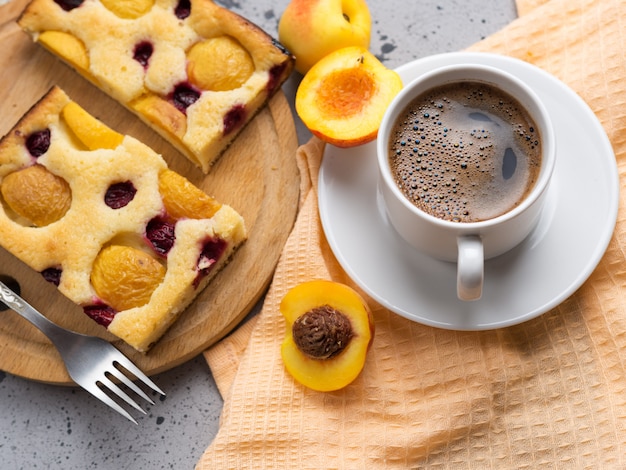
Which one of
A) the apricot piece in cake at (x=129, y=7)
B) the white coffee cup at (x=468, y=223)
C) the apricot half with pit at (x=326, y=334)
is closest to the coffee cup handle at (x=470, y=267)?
the white coffee cup at (x=468, y=223)

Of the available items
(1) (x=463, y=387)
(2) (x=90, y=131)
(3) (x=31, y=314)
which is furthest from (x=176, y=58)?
(1) (x=463, y=387)

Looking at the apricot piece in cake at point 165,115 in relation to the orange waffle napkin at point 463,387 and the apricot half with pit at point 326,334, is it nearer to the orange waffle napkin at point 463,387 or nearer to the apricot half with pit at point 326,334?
the orange waffle napkin at point 463,387

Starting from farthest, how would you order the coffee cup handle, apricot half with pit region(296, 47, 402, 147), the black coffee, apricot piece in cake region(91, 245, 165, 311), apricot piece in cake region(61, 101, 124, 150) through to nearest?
apricot piece in cake region(61, 101, 124, 150)
apricot piece in cake region(91, 245, 165, 311)
apricot half with pit region(296, 47, 402, 147)
the black coffee
the coffee cup handle

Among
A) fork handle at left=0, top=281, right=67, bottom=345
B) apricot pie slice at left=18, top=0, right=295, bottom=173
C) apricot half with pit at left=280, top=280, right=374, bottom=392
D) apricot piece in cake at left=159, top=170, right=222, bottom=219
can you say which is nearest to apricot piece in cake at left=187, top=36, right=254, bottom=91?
apricot pie slice at left=18, top=0, right=295, bottom=173

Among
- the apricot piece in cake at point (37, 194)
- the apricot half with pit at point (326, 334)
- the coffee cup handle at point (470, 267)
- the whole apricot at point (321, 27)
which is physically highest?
the apricot piece in cake at point (37, 194)

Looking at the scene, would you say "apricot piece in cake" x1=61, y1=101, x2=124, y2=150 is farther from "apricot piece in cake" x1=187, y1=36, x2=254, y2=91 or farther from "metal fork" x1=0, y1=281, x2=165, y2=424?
"metal fork" x1=0, y1=281, x2=165, y2=424

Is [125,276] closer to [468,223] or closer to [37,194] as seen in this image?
[37,194]

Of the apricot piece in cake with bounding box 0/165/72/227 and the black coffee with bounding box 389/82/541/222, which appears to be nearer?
the black coffee with bounding box 389/82/541/222
